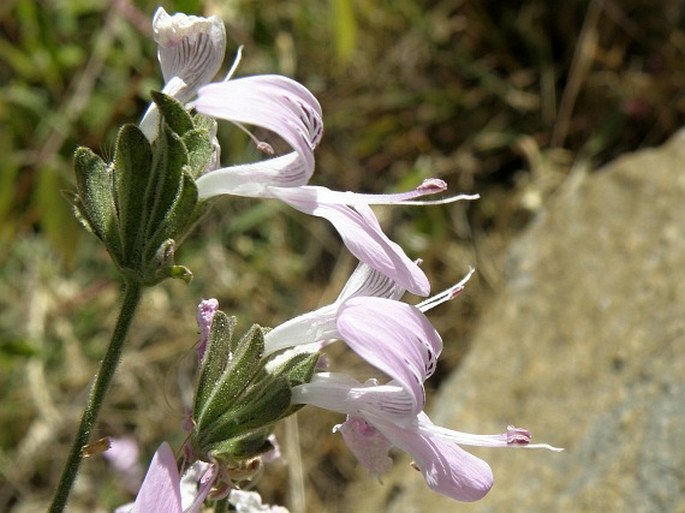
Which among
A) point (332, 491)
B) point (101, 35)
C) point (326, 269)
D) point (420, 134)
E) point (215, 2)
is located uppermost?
point (215, 2)

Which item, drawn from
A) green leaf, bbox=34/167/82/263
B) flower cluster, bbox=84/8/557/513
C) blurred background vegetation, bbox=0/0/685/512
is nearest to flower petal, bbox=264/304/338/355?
flower cluster, bbox=84/8/557/513

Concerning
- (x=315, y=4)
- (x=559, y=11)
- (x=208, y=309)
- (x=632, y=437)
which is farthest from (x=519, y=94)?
(x=208, y=309)

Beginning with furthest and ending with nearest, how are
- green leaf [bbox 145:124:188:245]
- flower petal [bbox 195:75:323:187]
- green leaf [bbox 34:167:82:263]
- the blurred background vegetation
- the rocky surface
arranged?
1. the blurred background vegetation
2. green leaf [bbox 34:167:82:263]
3. the rocky surface
4. green leaf [bbox 145:124:188:245]
5. flower petal [bbox 195:75:323:187]

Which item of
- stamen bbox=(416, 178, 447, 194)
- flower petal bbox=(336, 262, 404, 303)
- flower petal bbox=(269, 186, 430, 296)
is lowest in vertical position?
flower petal bbox=(336, 262, 404, 303)

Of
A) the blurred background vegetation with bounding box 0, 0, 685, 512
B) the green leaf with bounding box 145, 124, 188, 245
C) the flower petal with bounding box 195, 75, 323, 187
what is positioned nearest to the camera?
the flower petal with bounding box 195, 75, 323, 187

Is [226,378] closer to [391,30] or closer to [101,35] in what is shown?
[101,35]

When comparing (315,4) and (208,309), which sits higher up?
(208,309)

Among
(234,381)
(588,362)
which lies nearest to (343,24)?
(588,362)

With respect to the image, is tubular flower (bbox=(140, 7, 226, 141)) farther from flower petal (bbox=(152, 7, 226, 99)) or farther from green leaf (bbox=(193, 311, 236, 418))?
green leaf (bbox=(193, 311, 236, 418))
